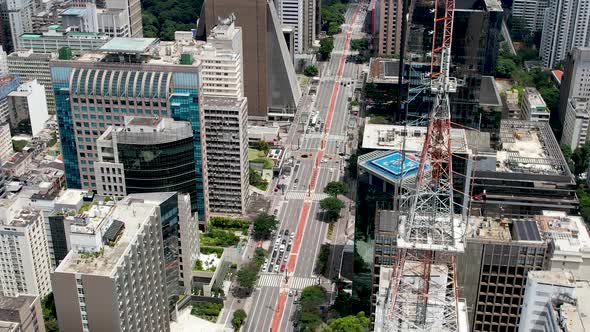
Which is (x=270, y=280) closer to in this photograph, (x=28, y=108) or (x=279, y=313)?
(x=279, y=313)

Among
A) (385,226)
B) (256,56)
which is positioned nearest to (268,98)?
(256,56)

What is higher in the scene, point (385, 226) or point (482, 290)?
point (385, 226)

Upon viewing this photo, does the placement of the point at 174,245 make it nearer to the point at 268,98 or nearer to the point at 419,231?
the point at 419,231

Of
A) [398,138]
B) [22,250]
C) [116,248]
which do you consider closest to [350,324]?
[398,138]

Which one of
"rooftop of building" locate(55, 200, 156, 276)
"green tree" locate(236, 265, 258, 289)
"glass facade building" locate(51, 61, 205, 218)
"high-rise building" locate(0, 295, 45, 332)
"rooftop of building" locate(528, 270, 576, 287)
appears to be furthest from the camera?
"glass facade building" locate(51, 61, 205, 218)

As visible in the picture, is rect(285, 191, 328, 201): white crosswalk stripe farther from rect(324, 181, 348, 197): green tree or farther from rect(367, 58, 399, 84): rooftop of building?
rect(367, 58, 399, 84): rooftop of building

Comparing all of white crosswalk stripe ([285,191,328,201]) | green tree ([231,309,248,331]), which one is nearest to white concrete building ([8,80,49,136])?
white crosswalk stripe ([285,191,328,201])

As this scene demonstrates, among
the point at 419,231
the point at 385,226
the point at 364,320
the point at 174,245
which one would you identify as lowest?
the point at 364,320
